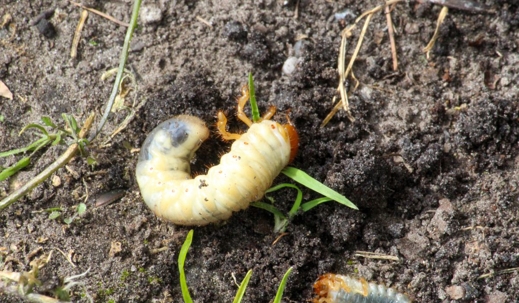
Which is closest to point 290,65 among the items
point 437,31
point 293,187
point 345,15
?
point 345,15

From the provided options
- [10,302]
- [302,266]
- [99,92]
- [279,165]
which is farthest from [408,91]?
[10,302]

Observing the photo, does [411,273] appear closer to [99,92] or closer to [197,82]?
[197,82]

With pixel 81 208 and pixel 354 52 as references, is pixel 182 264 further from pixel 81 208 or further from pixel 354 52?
pixel 354 52

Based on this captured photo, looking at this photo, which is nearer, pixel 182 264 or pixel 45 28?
pixel 182 264

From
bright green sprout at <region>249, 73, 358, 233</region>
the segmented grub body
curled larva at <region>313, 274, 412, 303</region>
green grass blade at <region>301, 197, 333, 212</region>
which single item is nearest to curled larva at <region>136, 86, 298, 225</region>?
the segmented grub body

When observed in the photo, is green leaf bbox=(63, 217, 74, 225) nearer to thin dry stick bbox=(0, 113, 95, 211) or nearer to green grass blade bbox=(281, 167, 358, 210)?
thin dry stick bbox=(0, 113, 95, 211)

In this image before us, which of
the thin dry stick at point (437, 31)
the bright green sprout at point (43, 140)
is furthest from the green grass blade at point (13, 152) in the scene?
the thin dry stick at point (437, 31)

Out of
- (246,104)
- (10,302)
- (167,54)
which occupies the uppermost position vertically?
(167,54)
